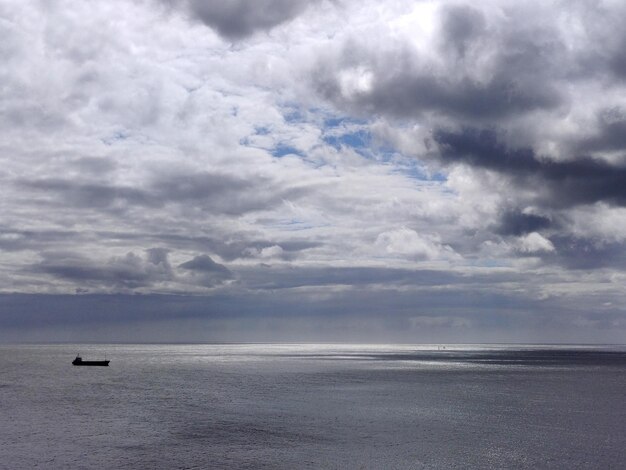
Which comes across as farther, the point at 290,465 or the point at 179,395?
the point at 179,395

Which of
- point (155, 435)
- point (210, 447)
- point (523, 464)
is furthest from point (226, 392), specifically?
point (523, 464)

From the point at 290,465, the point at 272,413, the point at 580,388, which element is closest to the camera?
the point at 290,465

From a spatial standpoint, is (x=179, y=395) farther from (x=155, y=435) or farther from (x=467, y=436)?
(x=467, y=436)

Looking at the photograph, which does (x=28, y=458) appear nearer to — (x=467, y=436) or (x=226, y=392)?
(x=467, y=436)

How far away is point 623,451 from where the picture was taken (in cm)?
7219

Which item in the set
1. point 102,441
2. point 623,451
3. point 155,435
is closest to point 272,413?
point 155,435

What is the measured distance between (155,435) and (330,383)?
86.4 m

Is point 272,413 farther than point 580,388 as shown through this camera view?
No

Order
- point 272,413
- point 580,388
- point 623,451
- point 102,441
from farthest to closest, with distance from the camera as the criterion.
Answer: point 580,388, point 272,413, point 102,441, point 623,451

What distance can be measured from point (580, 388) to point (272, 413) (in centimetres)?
8769

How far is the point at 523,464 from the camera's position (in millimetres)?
65688

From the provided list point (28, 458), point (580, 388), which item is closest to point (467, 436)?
point (28, 458)

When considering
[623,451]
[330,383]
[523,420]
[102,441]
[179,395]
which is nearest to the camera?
[623,451]

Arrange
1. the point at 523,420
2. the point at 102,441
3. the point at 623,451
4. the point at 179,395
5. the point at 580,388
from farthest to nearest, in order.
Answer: the point at 580,388 → the point at 179,395 → the point at 523,420 → the point at 102,441 → the point at 623,451
